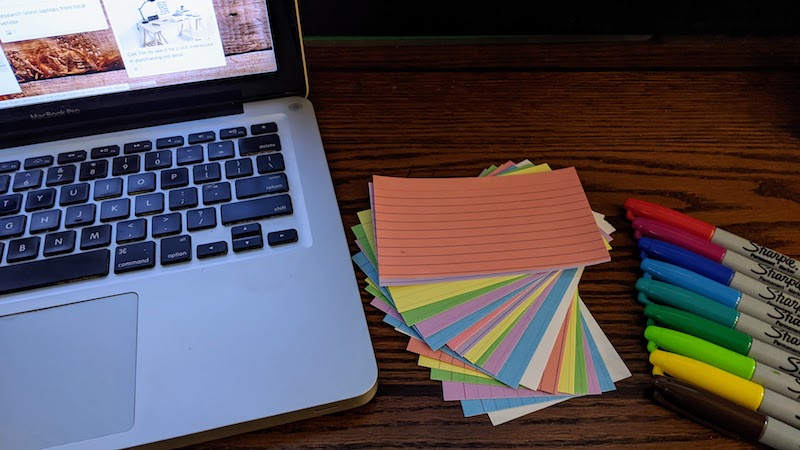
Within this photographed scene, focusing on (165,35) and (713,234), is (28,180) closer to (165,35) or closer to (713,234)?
(165,35)

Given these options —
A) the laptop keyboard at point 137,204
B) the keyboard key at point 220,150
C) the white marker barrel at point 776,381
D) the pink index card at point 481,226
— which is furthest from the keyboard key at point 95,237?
the white marker barrel at point 776,381

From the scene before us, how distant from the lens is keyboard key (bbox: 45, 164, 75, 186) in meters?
0.50

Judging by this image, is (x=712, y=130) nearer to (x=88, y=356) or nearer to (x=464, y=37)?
(x=464, y=37)

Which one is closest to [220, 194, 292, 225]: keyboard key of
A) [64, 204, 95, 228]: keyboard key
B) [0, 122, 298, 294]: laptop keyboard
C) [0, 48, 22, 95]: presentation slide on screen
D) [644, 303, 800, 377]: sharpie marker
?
[0, 122, 298, 294]: laptop keyboard

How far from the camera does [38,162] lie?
20.4 inches

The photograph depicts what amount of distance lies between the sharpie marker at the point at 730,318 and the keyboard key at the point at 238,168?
13.4 inches

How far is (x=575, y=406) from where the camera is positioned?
418 mm

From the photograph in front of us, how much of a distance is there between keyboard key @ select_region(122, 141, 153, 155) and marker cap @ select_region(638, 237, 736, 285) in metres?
0.42

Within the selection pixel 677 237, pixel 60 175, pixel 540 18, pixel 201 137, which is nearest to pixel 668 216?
pixel 677 237

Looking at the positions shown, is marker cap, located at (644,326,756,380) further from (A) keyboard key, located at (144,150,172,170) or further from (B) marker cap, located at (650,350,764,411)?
(A) keyboard key, located at (144,150,172,170)

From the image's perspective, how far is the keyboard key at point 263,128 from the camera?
541 mm

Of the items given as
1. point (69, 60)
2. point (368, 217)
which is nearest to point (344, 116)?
point (368, 217)

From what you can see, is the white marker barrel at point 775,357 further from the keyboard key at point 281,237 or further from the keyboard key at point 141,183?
the keyboard key at point 141,183

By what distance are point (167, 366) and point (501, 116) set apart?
390 mm
